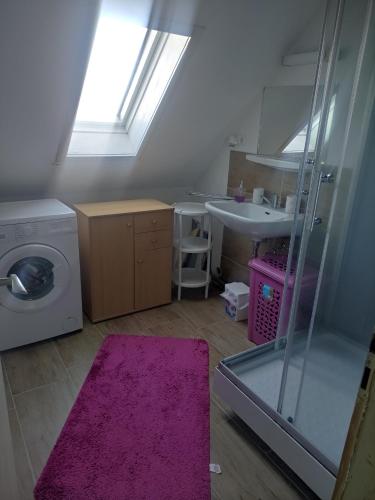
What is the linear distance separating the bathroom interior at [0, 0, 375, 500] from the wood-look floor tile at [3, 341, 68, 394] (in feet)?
0.04

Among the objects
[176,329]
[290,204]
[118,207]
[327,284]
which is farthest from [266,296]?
[118,207]

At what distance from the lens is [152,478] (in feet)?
4.94

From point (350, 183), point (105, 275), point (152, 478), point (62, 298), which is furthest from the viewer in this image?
point (105, 275)

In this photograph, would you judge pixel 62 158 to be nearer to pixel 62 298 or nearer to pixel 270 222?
pixel 62 298

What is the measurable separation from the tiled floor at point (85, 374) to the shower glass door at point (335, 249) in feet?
0.87

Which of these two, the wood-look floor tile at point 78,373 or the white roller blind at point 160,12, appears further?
the wood-look floor tile at point 78,373

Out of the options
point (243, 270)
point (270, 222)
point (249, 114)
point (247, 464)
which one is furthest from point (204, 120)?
point (247, 464)

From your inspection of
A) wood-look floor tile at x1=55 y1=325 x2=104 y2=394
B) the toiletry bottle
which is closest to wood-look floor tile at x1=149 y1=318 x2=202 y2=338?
wood-look floor tile at x1=55 y1=325 x2=104 y2=394

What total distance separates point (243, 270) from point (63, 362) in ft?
5.06

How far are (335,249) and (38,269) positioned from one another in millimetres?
1803

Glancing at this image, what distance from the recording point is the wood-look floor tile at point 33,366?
203cm

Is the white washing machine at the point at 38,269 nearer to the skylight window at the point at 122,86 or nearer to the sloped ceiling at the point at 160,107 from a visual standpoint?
the sloped ceiling at the point at 160,107

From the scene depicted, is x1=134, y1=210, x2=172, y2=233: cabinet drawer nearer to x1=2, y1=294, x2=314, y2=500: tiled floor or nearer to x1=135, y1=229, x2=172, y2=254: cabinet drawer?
x1=135, y1=229, x2=172, y2=254: cabinet drawer

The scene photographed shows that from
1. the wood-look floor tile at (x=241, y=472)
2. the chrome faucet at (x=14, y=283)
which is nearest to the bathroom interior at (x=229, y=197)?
the wood-look floor tile at (x=241, y=472)
